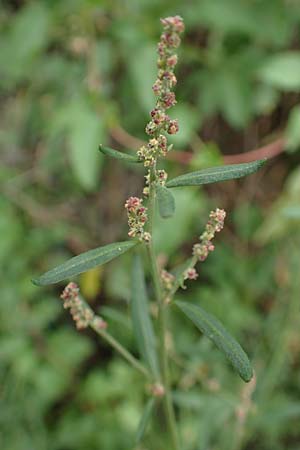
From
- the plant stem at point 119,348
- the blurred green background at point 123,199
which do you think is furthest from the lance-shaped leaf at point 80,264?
the blurred green background at point 123,199

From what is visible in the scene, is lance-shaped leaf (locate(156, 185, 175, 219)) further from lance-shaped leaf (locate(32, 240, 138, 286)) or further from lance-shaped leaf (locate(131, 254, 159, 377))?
lance-shaped leaf (locate(131, 254, 159, 377))

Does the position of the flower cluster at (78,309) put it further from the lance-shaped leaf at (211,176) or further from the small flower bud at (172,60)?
the small flower bud at (172,60)

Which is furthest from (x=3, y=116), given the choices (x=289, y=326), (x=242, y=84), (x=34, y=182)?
(x=289, y=326)

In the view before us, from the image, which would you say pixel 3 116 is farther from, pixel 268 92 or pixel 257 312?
pixel 257 312

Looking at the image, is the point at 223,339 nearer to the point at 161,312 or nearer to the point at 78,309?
the point at 161,312

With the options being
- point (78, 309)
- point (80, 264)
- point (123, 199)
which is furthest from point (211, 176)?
point (123, 199)

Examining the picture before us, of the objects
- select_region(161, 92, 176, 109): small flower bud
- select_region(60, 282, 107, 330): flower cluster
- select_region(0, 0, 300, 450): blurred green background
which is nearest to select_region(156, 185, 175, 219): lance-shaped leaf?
select_region(161, 92, 176, 109): small flower bud
